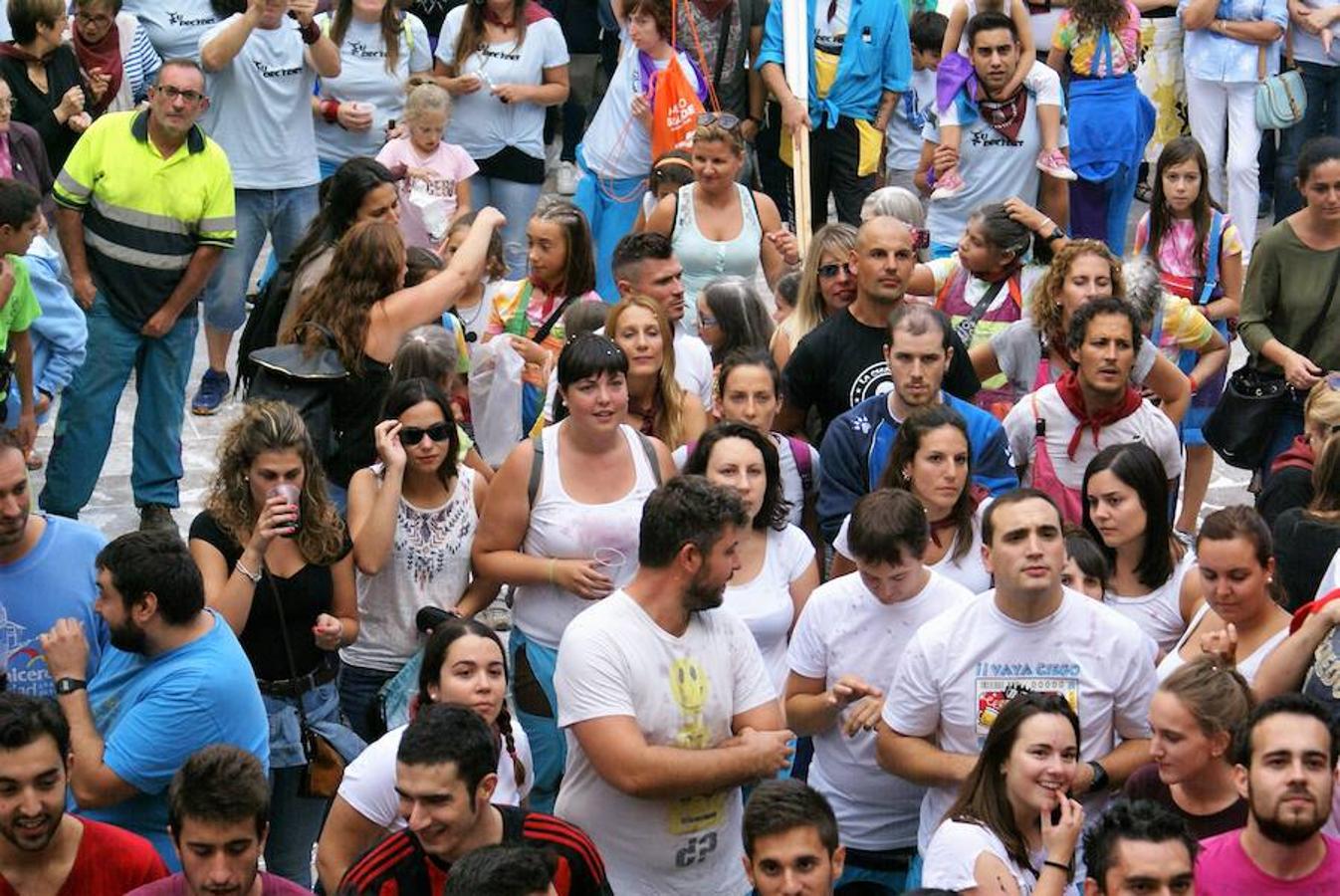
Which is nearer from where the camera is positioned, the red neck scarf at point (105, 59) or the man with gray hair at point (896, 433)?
the man with gray hair at point (896, 433)

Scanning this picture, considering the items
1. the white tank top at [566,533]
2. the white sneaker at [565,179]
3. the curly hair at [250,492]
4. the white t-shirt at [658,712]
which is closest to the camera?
the white t-shirt at [658,712]

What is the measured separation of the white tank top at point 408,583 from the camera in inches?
298

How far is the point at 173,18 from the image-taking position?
1255cm

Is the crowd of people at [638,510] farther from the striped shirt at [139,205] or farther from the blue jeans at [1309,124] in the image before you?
the blue jeans at [1309,124]

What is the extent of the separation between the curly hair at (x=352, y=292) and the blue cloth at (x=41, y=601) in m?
1.78

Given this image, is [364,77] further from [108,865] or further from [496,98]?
[108,865]

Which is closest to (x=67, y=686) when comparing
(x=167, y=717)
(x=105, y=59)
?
(x=167, y=717)

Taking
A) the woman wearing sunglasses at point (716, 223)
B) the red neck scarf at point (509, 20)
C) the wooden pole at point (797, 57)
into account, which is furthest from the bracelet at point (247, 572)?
the red neck scarf at point (509, 20)

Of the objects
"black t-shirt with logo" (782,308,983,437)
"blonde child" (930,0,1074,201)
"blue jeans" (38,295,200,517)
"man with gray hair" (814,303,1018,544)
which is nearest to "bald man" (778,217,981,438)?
"black t-shirt with logo" (782,308,983,437)

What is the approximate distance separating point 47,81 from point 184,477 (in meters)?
2.08

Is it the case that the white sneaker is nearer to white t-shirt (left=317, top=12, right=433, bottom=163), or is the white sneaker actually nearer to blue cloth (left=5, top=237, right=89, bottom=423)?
white t-shirt (left=317, top=12, right=433, bottom=163)

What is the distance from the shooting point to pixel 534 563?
7.32m

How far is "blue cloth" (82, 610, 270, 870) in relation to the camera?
612 cm

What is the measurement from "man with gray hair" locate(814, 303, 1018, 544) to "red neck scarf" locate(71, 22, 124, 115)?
5.37m
